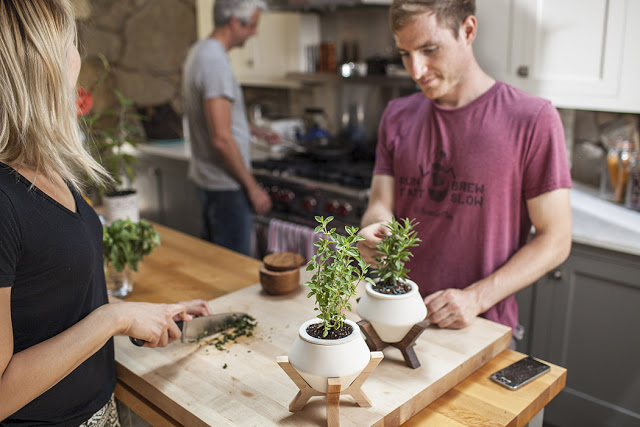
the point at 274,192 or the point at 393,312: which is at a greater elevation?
the point at 393,312

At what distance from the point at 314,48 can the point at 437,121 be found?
2215 mm

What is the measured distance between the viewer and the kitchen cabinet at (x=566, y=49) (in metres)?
2.11

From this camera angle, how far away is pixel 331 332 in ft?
3.10

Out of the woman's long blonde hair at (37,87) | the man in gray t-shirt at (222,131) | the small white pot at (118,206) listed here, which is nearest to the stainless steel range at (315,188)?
the man in gray t-shirt at (222,131)

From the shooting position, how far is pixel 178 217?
4141 mm

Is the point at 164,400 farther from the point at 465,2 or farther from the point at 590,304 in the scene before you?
the point at 590,304

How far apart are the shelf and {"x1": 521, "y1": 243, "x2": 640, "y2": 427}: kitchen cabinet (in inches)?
51.2

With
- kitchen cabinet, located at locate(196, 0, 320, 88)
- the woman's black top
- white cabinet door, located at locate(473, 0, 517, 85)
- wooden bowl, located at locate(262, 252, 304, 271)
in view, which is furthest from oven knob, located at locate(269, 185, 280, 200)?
the woman's black top

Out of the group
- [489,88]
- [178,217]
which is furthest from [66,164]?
[178,217]

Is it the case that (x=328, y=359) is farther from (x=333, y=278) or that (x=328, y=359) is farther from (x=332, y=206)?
(x=332, y=206)

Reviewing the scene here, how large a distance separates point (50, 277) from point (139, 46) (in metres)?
4.20

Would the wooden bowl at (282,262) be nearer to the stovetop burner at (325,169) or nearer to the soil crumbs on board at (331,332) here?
the soil crumbs on board at (331,332)

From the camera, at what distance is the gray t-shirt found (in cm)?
274

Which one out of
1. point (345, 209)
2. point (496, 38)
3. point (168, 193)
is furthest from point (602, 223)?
point (168, 193)
